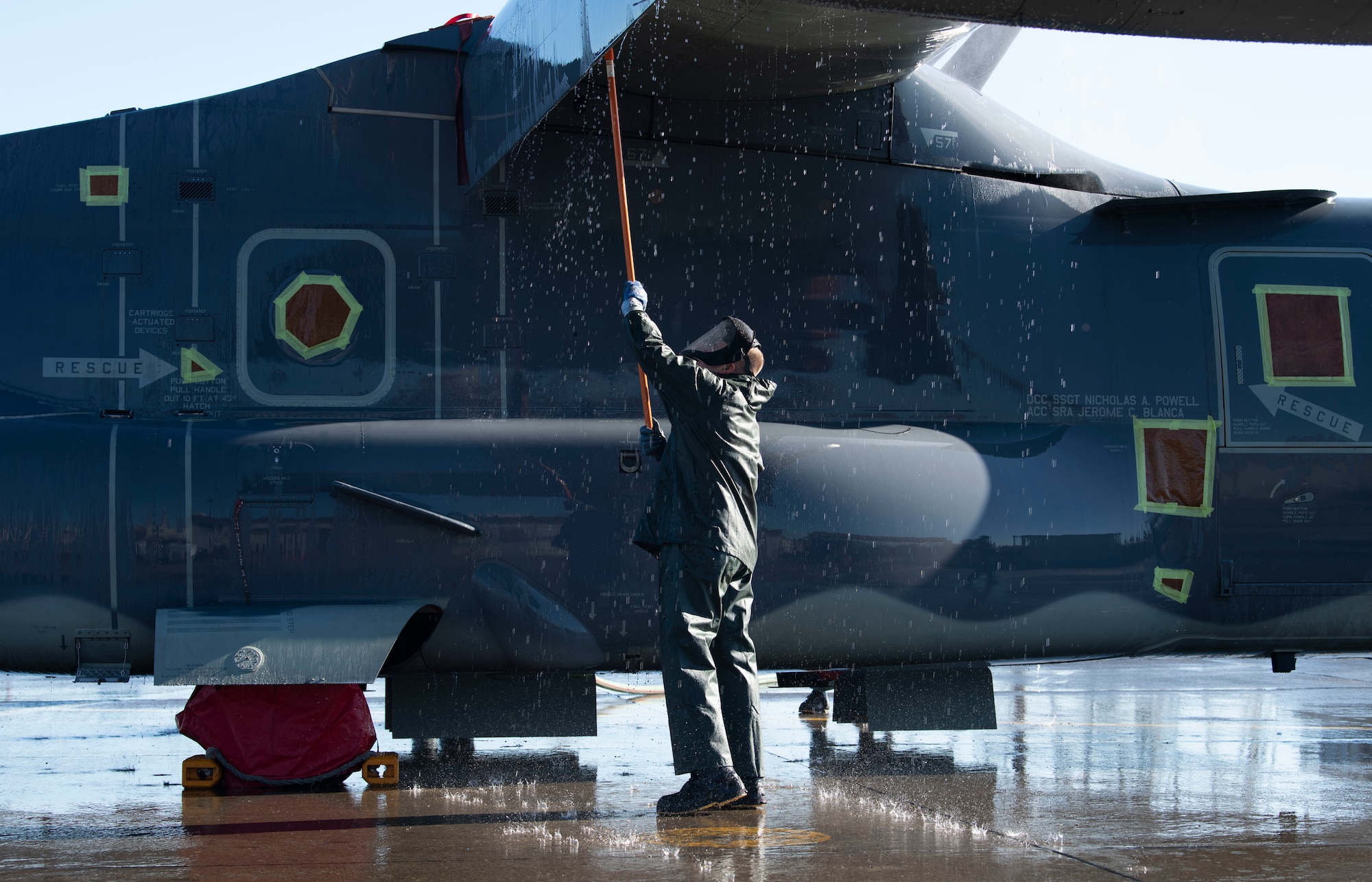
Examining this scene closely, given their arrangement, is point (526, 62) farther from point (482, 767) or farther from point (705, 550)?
point (482, 767)

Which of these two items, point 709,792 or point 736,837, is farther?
point 709,792

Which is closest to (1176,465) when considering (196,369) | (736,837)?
(736,837)

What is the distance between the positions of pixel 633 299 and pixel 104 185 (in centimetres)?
271

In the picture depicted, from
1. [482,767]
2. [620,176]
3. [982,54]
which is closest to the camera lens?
[620,176]

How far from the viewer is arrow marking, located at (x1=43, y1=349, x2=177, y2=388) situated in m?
5.45

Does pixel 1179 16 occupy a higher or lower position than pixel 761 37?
lower

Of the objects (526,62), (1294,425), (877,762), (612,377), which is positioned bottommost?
(877,762)

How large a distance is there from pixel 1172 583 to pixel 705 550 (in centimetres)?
270

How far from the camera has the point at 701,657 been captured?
4.46 meters

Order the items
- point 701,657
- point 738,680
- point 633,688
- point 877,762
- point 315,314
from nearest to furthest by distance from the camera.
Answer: point 701,657, point 738,680, point 315,314, point 877,762, point 633,688

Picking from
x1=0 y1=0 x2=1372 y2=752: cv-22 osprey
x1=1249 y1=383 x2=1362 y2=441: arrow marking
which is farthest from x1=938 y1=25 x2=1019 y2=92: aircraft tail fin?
x1=1249 y1=383 x2=1362 y2=441: arrow marking

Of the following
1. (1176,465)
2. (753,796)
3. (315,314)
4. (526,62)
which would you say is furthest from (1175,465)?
(315,314)

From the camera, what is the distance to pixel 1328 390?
6191mm

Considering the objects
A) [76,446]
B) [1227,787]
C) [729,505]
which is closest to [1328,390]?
[1227,787]
